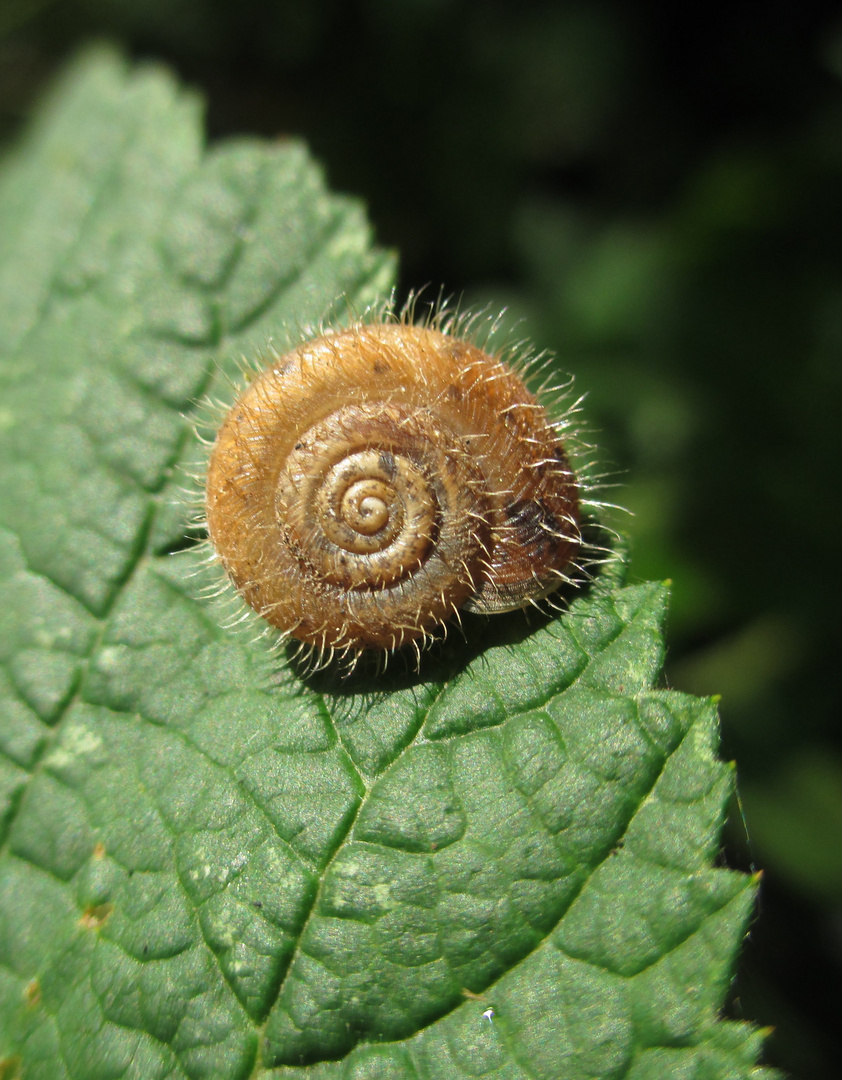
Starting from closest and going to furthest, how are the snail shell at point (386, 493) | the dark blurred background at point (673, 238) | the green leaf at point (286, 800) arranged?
the green leaf at point (286, 800), the snail shell at point (386, 493), the dark blurred background at point (673, 238)

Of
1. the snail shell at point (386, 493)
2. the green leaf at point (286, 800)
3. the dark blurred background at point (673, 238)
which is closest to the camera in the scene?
the green leaf at point (286, 800)

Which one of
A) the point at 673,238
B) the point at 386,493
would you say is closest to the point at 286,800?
the point at 386,493

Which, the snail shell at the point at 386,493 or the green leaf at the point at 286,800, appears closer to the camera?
the green leaf at the point at 286,800

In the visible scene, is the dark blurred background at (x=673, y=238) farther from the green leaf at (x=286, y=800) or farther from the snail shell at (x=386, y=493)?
the snail shell at (x=386, y=493)

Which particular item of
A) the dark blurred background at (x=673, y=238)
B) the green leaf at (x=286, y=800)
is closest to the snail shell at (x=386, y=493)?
the green leaf at (x=286, y=800)

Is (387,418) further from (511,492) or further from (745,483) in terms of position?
(745,483)

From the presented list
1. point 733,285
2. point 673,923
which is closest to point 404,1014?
point 673,923

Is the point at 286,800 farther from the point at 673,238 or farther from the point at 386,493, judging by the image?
the point at 673,238

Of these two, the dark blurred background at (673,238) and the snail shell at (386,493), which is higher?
the dark blurred background at (673,238)
